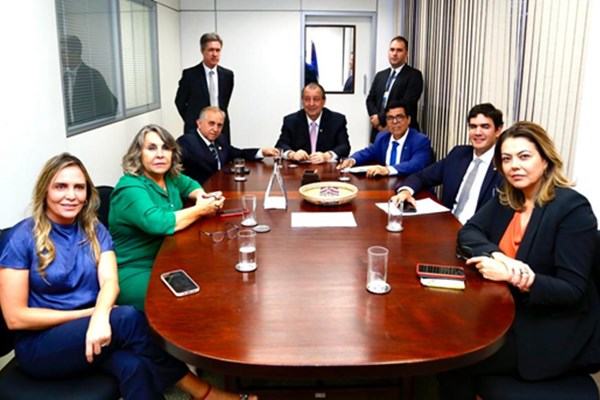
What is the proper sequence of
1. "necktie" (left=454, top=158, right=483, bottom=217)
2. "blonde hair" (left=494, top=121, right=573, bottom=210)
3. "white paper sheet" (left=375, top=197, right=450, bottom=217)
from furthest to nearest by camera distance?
"necktie" (left=454, top=158, right=483, bottom=217), "white paper sheet" (left=375, top=197, right=450, bottom=217), "blonde hair" (left=494, top=121, right=573, bottom=210)

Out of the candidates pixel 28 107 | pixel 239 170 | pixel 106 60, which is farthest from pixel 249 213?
pixel 106 60

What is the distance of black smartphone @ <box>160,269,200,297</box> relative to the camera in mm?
1605

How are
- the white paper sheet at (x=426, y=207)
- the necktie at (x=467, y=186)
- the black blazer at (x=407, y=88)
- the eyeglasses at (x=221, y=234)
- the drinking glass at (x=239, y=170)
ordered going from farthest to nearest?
1. the black blazer at (x=407, y=88)
2. the drinking glass at (x=239, y=170)
3. the necktie at (x=467, y=186)
4. the white paper sheet at (x=426, y=207)
5. the eyeglasses at (x=221, y=234)

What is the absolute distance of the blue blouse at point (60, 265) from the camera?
5.56ft

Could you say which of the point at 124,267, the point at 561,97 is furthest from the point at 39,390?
the point at 561,97

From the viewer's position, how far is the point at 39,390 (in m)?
1.57

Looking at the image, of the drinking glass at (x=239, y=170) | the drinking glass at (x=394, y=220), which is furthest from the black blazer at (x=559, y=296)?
the drinking glass at (x=239, y=170)

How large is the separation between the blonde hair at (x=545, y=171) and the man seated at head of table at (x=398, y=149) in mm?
1493

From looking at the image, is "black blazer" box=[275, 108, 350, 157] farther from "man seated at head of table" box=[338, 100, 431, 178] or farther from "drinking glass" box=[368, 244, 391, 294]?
"drinking glass" box=[368, 244, 391, 294]

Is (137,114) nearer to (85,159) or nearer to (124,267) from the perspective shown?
(85,159)

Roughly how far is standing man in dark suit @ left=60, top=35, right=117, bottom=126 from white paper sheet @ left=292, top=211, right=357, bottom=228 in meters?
2.05

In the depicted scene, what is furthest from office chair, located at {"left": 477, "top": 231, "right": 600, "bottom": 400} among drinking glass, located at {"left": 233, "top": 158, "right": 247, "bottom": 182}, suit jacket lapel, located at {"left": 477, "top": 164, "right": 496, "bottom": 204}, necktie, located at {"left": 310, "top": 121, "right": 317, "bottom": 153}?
necktie, located at {"left": 310, "top": 121, "right": 317, "bottom": 153}

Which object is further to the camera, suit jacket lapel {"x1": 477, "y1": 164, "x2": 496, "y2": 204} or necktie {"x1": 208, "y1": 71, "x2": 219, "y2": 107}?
necktie {"x1": 208, "y1": 71, "x2": 219, "y2": 107}

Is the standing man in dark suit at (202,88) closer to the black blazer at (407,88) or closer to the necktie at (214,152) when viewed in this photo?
the necktie at (214,152)
